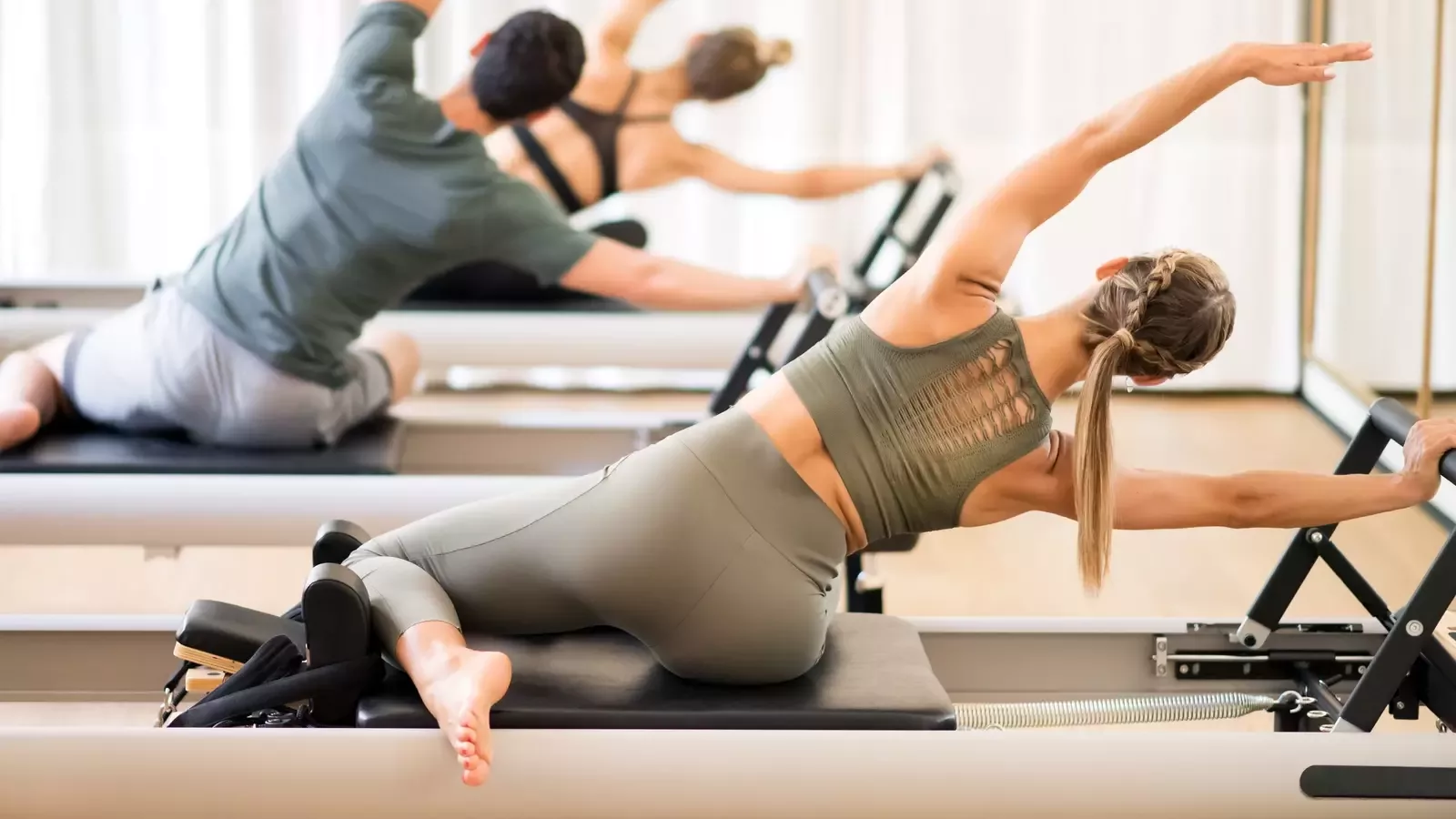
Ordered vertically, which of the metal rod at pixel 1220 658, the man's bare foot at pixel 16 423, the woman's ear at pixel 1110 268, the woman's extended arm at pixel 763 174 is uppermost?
the woman's extended arm at pixel 763 174

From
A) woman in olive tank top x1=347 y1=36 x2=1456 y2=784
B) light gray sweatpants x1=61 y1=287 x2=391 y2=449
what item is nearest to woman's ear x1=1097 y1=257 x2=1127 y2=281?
woman in olive tank top x1=347 y1=36 x2=1456 y2=784

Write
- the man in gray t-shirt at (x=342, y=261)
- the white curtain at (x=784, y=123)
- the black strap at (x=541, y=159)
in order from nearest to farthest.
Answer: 1. the man in gray t-shirt at (x=342, y=261)
2. the black strap at (x=541, y=159)
3. the white curtain at (x=784, y=123)

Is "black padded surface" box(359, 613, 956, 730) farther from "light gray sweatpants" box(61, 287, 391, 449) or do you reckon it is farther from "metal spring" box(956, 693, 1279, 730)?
"light gray sweatpants" box(61, 287, 391, 449)

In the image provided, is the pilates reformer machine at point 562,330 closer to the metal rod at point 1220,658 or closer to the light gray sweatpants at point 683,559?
the metal rod at point 1220,658

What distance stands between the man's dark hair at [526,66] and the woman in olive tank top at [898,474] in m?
0.95

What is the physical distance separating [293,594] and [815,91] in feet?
7.99

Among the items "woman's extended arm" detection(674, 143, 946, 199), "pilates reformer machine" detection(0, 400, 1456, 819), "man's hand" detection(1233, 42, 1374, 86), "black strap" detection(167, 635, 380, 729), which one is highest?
"man's hand" detection(1233, 42, 1374, 86)

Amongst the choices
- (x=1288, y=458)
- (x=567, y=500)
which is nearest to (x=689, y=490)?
(x=567, y=500)

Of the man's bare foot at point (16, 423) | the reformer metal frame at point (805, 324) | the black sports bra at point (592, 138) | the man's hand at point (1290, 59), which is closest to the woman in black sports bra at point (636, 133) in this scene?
the black sports bra at point (592, 138)

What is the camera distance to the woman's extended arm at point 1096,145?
1.58m

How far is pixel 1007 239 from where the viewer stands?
164 cm

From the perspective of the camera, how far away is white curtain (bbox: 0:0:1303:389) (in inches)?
181

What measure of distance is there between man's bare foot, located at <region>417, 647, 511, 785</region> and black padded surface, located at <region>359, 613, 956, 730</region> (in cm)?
6

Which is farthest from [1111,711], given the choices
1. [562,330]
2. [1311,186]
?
[1311,186]
